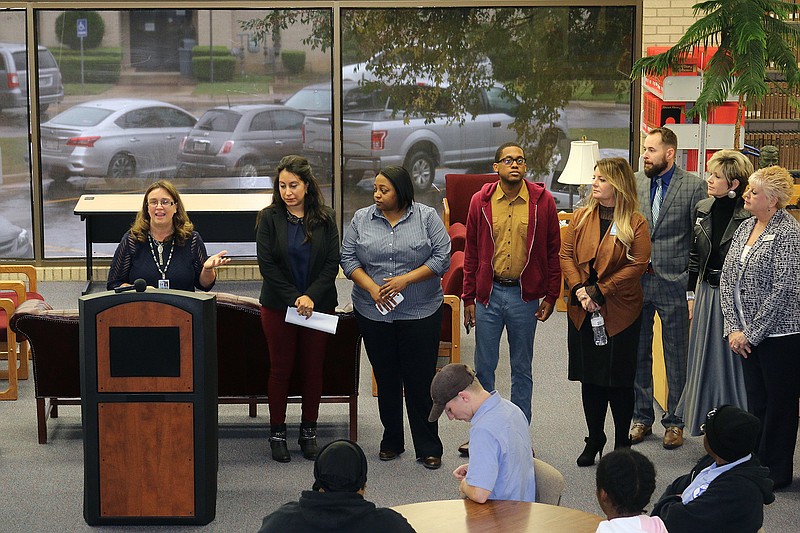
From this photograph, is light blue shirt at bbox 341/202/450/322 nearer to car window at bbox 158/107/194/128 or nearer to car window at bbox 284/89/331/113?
car window at bbox 284/89/331/113

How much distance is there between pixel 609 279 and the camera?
583 cm

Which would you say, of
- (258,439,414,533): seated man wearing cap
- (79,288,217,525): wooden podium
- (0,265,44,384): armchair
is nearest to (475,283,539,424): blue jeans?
(79,288,217,525): wooden podium

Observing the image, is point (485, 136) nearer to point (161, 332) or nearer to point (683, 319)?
point (683, 319)

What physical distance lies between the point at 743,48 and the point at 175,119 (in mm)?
5542

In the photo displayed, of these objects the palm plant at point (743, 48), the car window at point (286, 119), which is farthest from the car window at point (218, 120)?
the palm plant at point (743, 48)

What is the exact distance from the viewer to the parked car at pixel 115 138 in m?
10.8

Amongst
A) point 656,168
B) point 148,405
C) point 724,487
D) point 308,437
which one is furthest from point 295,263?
point 724,487

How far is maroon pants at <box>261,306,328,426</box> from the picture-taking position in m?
6.03

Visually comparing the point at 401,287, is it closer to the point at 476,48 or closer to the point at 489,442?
the point at 489,442

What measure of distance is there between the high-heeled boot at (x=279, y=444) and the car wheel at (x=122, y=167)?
532 centimetres

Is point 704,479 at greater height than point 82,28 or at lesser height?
lesser

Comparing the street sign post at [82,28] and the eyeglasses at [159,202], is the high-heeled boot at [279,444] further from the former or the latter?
the street sign post at [82,28]

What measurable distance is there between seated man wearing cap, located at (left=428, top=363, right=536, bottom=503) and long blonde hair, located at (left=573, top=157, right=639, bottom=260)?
75.3 inches

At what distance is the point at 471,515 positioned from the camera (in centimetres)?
389
